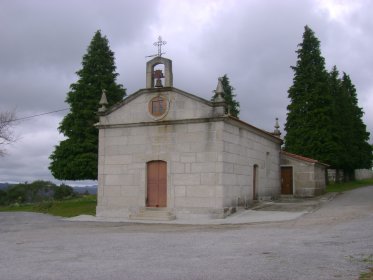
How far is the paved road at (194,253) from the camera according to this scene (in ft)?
23.3

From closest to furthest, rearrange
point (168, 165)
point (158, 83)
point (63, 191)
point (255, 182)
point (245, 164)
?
point (168, 165), point (158, 83), point (245, 164), point (255, 182), point (63, 191)

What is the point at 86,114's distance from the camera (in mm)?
28281

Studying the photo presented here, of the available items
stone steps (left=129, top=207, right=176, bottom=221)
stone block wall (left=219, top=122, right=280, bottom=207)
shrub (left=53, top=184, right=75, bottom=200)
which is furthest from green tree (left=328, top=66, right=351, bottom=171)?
shrub (left=53, top=184, right=75, bottom=200)

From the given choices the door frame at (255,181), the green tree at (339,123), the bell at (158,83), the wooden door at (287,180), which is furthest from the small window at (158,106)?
the green tree at (339,123)

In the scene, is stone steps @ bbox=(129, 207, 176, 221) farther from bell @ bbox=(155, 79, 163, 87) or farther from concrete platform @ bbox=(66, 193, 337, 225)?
bell @ bbox=(155, 79, 163, 87)

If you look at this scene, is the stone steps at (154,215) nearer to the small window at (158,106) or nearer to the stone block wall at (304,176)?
the small window at (158,106)

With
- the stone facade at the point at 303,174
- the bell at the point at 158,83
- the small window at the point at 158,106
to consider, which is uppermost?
the bell at the point at 158,83

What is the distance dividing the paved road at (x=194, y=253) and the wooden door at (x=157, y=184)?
431 cm

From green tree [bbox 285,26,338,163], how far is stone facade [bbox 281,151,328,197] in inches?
440

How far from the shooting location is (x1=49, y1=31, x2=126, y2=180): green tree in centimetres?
2767

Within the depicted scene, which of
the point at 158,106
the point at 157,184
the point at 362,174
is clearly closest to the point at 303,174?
the point at 157,184

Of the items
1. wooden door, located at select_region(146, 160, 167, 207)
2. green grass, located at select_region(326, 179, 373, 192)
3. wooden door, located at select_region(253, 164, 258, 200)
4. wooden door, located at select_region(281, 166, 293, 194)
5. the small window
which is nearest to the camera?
wooden door, located at select_region(146, 160, 167, 207)

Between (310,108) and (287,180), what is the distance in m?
14.1

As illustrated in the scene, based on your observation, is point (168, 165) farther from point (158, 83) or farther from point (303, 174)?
point (303, 174)
